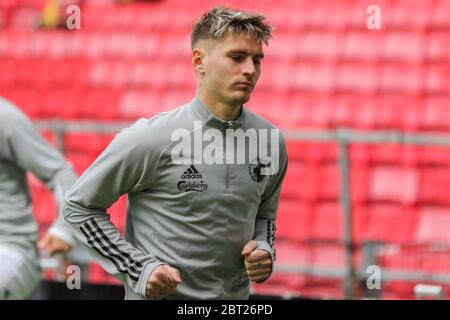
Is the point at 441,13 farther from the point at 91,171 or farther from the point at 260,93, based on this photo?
the point at 91,171

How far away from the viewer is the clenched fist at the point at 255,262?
299cm

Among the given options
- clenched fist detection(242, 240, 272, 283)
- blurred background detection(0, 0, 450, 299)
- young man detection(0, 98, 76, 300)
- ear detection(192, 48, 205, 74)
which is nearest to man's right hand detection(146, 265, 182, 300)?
clenched fist detection(242, 240, 272, 283)

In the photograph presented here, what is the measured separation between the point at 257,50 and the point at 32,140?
1.27 metres

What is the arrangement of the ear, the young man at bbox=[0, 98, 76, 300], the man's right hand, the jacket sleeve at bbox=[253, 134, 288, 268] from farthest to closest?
1. the young man at bbox=[0, 98, 76, 300]
2. the jacket sleeve at bbox=[253, 134, 288, 268]
3. the ear
4. the man's right hand

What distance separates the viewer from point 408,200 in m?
6.66

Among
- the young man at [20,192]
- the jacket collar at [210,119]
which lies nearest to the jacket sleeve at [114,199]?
the jacket collar at [210,119]

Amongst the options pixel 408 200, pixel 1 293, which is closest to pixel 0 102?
pixel 1 293

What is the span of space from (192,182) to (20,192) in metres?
1.16

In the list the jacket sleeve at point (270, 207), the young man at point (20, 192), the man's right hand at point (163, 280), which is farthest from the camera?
the young man at point (20, 192)

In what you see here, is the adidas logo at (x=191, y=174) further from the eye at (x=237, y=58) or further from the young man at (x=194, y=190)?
the eye at (x=237, y=58)

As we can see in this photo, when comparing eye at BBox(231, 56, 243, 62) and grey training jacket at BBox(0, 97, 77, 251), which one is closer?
eye at BBox(231, 56, 243, 62)

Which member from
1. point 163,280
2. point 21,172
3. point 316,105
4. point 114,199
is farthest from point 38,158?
point 316,105

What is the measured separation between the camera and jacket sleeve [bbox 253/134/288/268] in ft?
10.4

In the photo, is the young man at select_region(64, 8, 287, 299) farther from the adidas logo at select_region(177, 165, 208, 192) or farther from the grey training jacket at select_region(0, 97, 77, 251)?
the grey training jacket at select_region(0, 97, 77, 251)
